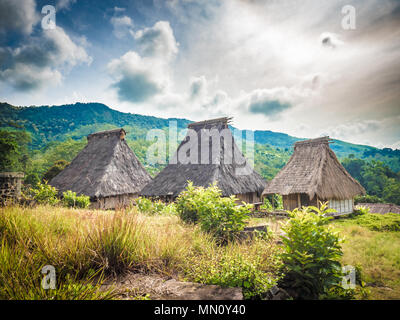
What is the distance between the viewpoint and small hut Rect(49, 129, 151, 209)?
48.6ft

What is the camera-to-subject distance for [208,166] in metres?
14.1

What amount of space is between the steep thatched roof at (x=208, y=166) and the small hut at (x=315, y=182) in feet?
6.61

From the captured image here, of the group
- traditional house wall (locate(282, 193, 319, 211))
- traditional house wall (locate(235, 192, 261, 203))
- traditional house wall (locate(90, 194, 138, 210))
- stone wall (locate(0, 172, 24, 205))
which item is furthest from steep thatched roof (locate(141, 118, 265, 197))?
stone wall (locate(0, 172, 24, 205))

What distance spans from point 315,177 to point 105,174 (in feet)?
48.7

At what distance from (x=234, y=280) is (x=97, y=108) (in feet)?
261

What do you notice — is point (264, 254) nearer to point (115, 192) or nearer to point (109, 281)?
point (109, 281)

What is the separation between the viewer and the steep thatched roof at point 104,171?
15.0 metres

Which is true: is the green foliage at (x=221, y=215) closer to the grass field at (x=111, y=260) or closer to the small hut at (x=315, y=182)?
the grass field at (x=111, y=260)

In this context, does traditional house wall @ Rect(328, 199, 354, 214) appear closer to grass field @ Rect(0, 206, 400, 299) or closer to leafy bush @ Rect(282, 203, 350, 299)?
grass field @ Rect(0, 206, 400, 299)

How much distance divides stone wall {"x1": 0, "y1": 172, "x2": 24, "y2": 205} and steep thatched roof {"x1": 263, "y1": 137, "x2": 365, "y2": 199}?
554 inches

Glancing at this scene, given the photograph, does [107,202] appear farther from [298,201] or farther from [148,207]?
[298,201]

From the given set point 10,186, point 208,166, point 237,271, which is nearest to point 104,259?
point 237,271
